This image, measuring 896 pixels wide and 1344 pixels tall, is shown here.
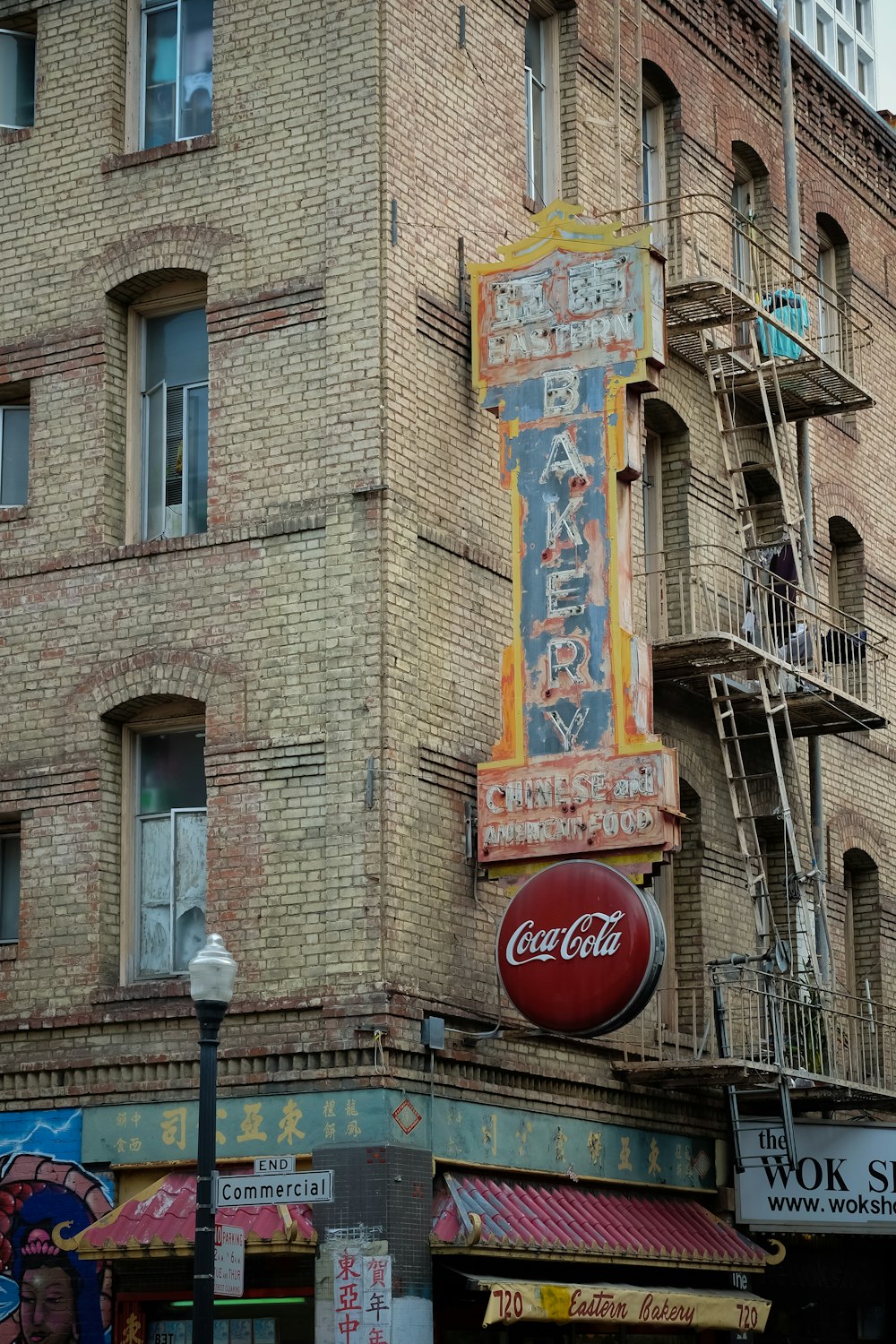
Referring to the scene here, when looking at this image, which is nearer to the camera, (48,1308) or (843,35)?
(48,1308)

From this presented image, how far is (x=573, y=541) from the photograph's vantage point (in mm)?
19547

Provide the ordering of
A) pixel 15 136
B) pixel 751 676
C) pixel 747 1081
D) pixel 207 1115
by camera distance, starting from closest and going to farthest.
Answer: pixel 207 1115 → pixel 747 1081 → pixel 15 136 → pixel 751 676

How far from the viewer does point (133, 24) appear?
22.1m

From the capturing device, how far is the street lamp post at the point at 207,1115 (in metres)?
14.8

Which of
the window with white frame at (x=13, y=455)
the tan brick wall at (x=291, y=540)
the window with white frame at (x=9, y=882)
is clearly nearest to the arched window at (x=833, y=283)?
the tan brick wall at (x=291, y=540)

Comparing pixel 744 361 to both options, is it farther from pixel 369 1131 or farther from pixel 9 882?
pixel 369 1131

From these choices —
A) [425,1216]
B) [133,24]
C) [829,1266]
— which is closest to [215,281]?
[133,24]

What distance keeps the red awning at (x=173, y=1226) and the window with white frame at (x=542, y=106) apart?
10497mm

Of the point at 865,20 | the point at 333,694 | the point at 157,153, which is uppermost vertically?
the point at 865,20

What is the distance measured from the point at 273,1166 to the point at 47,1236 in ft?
12.8

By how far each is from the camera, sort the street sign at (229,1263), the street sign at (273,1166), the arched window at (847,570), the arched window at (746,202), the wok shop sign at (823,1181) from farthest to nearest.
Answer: the arched window at (847,570), the arched window at (746,202), the wok shop sign at (823,1181), the street sign at (273,1166), the street sign at (229,1263)

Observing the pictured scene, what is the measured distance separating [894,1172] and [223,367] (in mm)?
10206

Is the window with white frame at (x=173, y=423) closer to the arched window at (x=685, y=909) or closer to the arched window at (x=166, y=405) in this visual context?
the arched window at (x=166, y=405)

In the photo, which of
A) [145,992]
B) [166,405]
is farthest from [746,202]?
[145,992]
